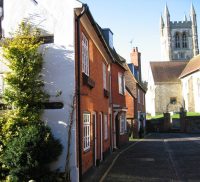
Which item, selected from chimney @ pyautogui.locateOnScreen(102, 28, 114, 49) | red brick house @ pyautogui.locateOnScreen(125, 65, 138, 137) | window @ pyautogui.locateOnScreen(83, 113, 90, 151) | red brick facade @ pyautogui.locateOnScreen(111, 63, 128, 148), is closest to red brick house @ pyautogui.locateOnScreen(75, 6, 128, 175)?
Answer: window @ pyautogui.locateOnScreen(83, 113, 90, 151)

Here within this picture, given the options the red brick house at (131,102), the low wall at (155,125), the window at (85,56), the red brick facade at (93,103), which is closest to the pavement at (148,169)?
the red brick facade at (93,103)

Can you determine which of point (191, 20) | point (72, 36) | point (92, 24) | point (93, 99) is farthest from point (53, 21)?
point (191, 20)

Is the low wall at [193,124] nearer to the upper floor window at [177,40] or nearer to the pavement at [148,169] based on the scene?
the pavement at [148,169]

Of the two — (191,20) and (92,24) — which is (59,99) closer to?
(92,24)

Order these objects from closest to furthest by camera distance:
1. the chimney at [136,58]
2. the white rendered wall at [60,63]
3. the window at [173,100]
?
the white rendered wall at [60,63] → the chimney at [136,58] → the window at [173,100]

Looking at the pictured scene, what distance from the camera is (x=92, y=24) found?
11.8m

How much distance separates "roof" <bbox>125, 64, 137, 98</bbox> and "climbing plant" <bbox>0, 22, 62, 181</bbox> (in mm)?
24412

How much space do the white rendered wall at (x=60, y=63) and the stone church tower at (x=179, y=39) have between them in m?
83.3

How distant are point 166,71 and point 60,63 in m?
59.0

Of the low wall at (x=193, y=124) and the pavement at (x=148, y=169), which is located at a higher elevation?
the low wall at (x=193, y=124)

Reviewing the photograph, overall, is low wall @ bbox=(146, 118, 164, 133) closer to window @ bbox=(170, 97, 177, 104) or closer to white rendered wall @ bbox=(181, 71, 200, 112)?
white rendered wall @ bbox=(181, 71, 200, 112)

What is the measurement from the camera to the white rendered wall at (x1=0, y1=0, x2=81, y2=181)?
986 cm

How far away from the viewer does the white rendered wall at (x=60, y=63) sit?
32.3ft

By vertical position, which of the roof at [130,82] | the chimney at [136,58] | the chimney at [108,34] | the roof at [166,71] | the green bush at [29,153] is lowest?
the green bush at [29,153]
